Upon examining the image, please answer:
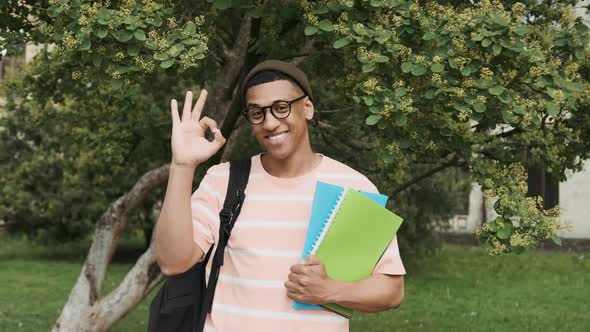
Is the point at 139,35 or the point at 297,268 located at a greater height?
the point at 139,35

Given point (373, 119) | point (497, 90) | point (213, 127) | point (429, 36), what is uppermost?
point (429, 36)

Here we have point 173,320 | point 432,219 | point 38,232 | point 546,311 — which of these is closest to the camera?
point 173,320

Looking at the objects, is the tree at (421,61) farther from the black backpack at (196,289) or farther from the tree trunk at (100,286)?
the black backpack at (196,289)

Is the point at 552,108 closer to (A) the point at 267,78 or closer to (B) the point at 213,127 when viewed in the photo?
(A) the point at 267,78

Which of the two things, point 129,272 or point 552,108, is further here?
point 129,272

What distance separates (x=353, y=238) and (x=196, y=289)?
0.58m

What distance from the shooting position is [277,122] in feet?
9.20

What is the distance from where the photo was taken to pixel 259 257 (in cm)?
271

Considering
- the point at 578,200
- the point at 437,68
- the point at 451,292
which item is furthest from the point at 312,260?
the point at 578,200

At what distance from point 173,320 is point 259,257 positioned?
1.35ft

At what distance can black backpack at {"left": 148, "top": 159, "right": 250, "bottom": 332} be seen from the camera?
2.79 meters

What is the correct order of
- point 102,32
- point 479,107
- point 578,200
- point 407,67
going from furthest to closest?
point 578,200
point 407,67
point 479,107
point 102,32

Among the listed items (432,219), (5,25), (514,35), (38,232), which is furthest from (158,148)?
(38,232)

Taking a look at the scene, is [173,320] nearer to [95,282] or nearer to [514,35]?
[514,35]
